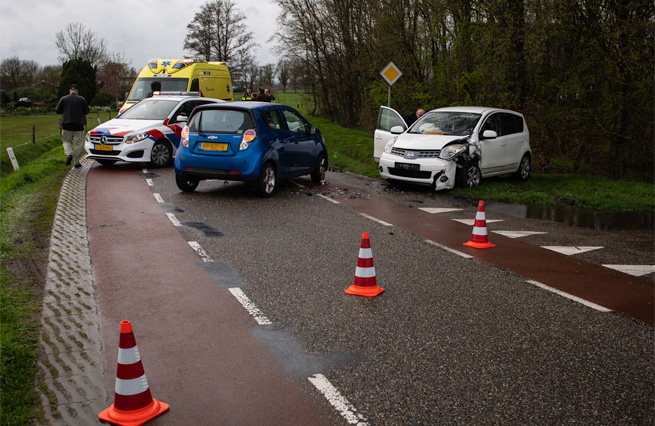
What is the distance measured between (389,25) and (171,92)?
8933 mm

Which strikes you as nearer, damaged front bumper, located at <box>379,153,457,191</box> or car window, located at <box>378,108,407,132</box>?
damaged front bumper, located at <box>379,153,457,191</box>

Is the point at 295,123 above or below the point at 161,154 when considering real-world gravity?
above

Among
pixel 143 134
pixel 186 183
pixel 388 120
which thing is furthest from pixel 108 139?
pixel 388 120

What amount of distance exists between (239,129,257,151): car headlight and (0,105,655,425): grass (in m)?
3.51

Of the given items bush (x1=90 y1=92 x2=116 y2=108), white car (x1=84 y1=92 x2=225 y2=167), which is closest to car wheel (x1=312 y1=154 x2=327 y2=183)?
white car (x1=84 y1=92 x2=225 y2=167)

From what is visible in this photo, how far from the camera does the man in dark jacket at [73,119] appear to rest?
15.4m

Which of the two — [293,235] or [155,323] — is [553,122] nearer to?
[293,235]

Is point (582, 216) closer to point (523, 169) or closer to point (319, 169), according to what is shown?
point (523, 169)

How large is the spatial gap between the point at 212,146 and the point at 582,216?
23.3 ft

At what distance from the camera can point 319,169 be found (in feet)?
46.3

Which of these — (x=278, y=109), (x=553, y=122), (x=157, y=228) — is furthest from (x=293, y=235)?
(x=553, y=122)

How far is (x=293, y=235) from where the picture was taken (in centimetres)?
886

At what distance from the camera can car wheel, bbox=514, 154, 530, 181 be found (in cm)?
1523

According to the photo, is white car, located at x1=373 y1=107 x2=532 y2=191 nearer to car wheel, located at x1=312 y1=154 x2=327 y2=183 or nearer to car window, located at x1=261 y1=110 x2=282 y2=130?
car wheel, located at x1=312 y1=154 x2=327 y2=183
